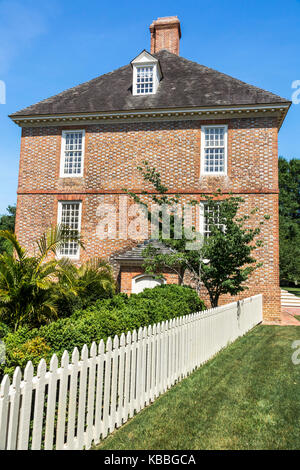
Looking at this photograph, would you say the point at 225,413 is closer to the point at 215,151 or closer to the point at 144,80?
the point at 215,151

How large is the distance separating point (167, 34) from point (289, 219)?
109 feet

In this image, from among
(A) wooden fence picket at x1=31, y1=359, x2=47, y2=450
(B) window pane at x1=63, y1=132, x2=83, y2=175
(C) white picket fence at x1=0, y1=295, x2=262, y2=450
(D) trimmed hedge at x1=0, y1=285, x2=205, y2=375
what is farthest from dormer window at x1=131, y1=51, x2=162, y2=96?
(A) wooden fence picket at x1=31, y1=359, x2=47, y2=450

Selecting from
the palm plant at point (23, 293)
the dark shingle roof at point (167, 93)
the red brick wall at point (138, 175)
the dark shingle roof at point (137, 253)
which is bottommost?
the palm plant at point (23, 293)

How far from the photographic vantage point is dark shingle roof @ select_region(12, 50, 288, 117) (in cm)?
1659

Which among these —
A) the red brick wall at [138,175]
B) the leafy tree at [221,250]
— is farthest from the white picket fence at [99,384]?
the red brick wall at [138,175]

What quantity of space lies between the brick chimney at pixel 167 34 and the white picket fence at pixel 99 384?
1839 centimetres

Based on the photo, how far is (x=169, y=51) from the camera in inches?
858

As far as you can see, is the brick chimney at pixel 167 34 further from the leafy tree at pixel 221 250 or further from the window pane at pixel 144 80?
the leafy tree at pixel 221 250

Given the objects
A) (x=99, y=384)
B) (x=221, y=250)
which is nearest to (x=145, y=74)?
(x=221, y=250)

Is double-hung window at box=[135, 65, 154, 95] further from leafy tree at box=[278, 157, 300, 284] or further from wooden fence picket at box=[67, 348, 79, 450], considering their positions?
leafy tree at box=[278, 157, 300, 284]

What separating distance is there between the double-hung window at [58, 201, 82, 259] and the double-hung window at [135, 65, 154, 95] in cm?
647

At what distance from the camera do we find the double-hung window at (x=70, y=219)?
688 inches

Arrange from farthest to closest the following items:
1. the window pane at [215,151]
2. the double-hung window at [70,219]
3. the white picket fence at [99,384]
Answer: the double-hung window at [70,219]
the window pane at [215,151]
the white picket fence at [99,384]

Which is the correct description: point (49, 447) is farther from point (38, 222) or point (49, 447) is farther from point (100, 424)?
point (38, 222)
